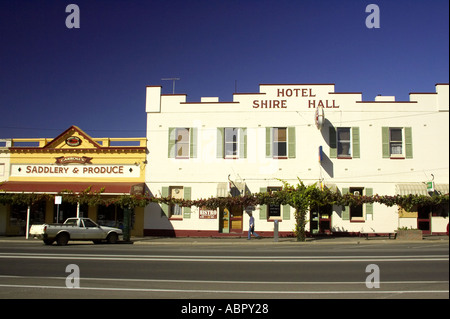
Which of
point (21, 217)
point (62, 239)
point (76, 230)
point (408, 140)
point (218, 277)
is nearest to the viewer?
point (218, 277)

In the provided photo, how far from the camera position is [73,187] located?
26031 millimetres

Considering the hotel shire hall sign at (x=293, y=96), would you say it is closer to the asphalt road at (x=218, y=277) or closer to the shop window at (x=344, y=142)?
the shop window at (x=344, y=142)

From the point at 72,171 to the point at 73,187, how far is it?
214 cm

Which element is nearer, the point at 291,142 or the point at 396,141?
the point at 396,141

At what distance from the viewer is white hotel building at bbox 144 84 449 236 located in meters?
25.5

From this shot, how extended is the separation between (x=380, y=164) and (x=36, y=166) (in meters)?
23.4

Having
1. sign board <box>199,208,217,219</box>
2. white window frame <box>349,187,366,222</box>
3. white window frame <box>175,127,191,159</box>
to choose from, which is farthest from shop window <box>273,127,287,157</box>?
white window frame <box>175,127,191,159</box>

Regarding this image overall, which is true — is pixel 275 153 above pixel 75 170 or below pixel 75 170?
above

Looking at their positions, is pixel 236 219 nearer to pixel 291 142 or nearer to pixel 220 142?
pixel 220 142

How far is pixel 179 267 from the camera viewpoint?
12.6 metres

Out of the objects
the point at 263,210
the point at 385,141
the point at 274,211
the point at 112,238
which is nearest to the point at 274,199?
the point at 263,210

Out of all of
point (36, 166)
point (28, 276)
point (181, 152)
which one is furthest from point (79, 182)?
point (28, 276)

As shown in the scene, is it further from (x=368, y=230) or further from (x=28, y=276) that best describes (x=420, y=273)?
(x=368, y=230)

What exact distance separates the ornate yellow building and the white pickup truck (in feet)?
14.2
